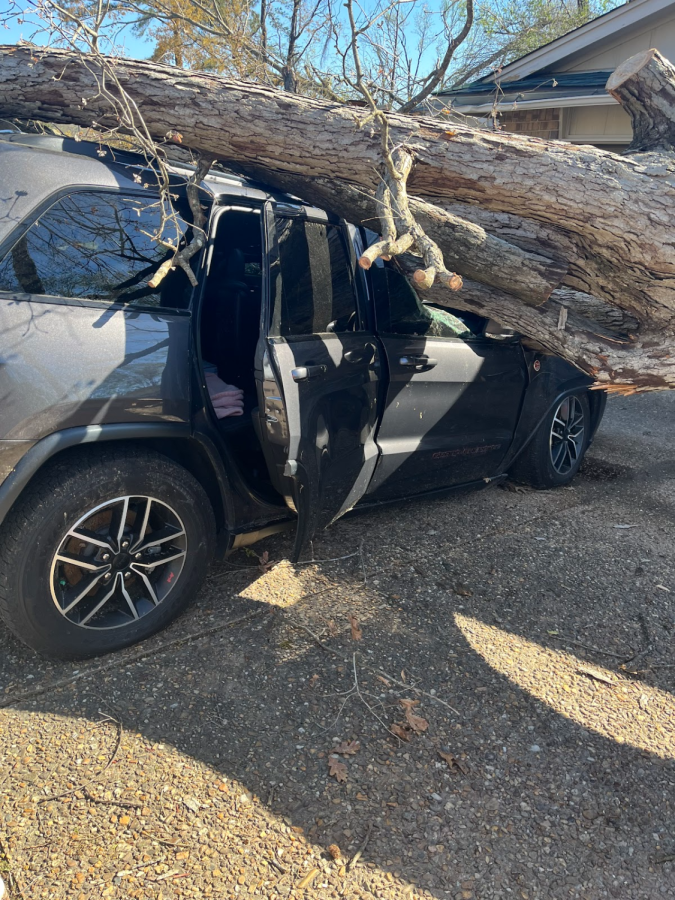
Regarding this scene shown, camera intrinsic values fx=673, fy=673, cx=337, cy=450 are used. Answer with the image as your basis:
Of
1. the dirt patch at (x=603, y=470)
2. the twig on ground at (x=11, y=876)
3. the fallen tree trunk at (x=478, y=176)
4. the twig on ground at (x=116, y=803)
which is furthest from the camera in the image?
the dirt patch at (x=603, y=470)

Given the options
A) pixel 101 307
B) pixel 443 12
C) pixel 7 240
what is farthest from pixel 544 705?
pixel 443 12

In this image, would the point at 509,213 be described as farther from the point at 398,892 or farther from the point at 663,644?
the point at 398,892

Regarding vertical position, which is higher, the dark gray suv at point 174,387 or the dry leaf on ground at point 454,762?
the dark gray suv at point 174,387

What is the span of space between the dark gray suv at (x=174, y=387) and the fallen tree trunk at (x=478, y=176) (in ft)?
1.16

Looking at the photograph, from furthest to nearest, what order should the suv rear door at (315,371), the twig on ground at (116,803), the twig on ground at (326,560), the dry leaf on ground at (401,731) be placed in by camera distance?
the twig on ground at (326,560)
the suv rear door at (315,371)
the dry leaf on ground at (401,731)
the twig on ground at (116,803)

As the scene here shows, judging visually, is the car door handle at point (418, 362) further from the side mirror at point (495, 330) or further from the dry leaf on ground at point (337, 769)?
the dry leaf on ground at point (337, 769)

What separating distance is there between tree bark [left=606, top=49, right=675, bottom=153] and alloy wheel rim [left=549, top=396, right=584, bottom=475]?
6.29 feet

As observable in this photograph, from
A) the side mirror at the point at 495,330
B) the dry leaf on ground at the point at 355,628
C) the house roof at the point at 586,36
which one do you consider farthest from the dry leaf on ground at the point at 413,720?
the house roof at the point at 586,36

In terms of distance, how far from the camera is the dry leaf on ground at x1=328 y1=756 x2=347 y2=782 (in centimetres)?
260

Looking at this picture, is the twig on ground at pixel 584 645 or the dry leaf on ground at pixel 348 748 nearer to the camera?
the dry leaf on ground at pixel 348 748

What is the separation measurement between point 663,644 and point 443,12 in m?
5.93

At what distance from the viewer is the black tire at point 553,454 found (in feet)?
17.1

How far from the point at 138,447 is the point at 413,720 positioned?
176cm

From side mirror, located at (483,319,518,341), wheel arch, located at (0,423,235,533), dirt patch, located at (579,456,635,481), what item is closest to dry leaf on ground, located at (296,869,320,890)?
wheel arch, located at (0,423,235,533)
